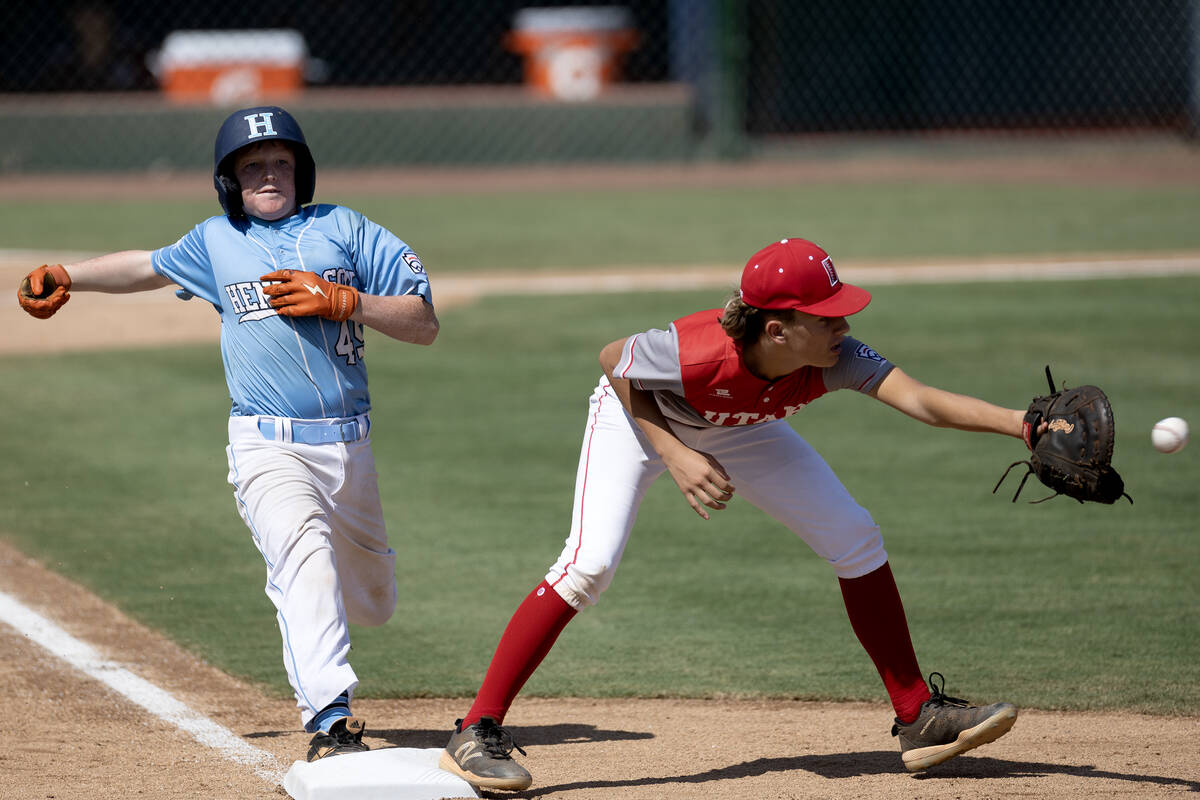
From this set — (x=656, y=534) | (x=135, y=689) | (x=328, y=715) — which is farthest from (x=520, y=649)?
(x=656, y=534)

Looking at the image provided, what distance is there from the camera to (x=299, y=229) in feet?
13.7

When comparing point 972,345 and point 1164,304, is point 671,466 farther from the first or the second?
point 1164,304

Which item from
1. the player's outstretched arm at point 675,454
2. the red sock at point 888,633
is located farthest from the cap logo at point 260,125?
the red sock at point 888,633

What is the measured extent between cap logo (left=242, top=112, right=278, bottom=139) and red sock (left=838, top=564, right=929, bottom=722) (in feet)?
6.58

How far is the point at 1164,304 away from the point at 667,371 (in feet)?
28.2

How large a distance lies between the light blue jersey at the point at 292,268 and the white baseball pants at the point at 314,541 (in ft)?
0.36

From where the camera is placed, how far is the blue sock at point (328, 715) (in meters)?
3.81

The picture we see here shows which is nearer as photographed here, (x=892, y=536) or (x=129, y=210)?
(x=892, y=536)

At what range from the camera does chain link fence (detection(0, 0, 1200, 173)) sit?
1997 centimetres

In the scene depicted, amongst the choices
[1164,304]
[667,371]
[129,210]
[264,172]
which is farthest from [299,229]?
[129,210]

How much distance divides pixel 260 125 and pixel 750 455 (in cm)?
162

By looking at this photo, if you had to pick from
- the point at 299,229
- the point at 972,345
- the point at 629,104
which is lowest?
the point at 972,345

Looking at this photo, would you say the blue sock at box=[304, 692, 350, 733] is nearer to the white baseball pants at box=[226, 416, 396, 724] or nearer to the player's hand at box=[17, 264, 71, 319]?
the white baseball pants at box=[226, 416, 396, 724]

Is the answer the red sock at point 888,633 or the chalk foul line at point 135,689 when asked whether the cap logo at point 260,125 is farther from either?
the red sock at point 888,633
